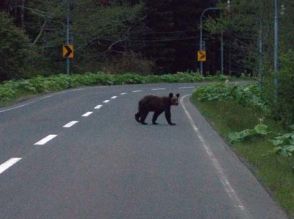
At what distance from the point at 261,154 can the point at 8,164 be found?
4239 mm

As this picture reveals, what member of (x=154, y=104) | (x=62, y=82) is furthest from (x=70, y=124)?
(x=62, y=82)

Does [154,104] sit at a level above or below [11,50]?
below

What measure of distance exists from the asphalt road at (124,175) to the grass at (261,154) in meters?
0.18

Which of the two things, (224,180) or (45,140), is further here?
(45,140)

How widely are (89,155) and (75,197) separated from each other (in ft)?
13.3

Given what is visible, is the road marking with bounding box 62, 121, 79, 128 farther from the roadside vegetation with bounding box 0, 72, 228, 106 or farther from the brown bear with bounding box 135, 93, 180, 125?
the roadside vegetation with bounding box 0, 72, 228, 106

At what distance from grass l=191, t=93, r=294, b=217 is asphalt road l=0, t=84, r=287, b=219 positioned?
176 millimetres

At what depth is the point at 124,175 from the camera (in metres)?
10.5

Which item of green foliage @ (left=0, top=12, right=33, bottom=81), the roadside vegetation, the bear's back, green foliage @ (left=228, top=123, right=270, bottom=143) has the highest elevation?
green foliage @ (left=0, top=12, right=33, bottom=81)

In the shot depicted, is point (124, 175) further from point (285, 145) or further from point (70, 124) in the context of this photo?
point (70, 124)

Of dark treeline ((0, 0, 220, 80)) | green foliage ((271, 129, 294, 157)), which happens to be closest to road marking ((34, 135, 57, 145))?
green foliage ((271, 129, 294, 157))

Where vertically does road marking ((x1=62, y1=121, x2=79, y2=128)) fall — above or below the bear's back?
below

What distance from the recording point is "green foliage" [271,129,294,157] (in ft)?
41.0

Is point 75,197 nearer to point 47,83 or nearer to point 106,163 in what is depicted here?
point 106,163
